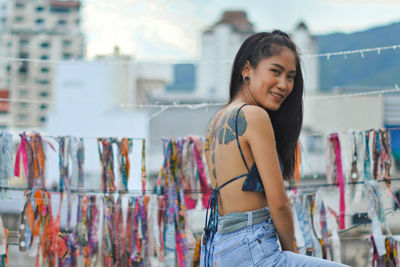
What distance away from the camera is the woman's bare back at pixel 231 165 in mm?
2260

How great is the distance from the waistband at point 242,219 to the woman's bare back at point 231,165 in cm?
2

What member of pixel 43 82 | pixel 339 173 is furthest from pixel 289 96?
pixel 43 82

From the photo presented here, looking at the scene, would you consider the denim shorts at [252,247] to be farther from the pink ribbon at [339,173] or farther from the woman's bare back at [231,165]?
the pink ribbon at [339,173]

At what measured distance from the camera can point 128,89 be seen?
33.5m

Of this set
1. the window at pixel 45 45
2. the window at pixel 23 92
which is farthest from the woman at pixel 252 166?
the window at pixel 45 45

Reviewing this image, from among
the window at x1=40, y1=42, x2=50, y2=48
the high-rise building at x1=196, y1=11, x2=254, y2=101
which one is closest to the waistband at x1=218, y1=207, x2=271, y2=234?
the high-rise building at x1=196, y1=11, x2=254, y2=101

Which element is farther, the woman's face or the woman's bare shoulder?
the woman's face

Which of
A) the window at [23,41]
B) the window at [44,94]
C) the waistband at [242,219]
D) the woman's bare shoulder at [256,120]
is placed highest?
the window at [23,41]

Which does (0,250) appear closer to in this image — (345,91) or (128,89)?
(345,91)

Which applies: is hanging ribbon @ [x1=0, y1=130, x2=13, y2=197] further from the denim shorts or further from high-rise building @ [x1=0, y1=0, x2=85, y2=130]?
high-rise building @ [x1=0, y1=0, x2=85, y2=130]

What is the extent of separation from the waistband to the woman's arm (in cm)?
6

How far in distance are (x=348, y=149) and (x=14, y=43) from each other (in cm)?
7596

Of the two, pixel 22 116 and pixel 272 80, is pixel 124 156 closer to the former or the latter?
pixel 272 80

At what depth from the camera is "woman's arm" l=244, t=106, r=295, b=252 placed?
2.19 metres
